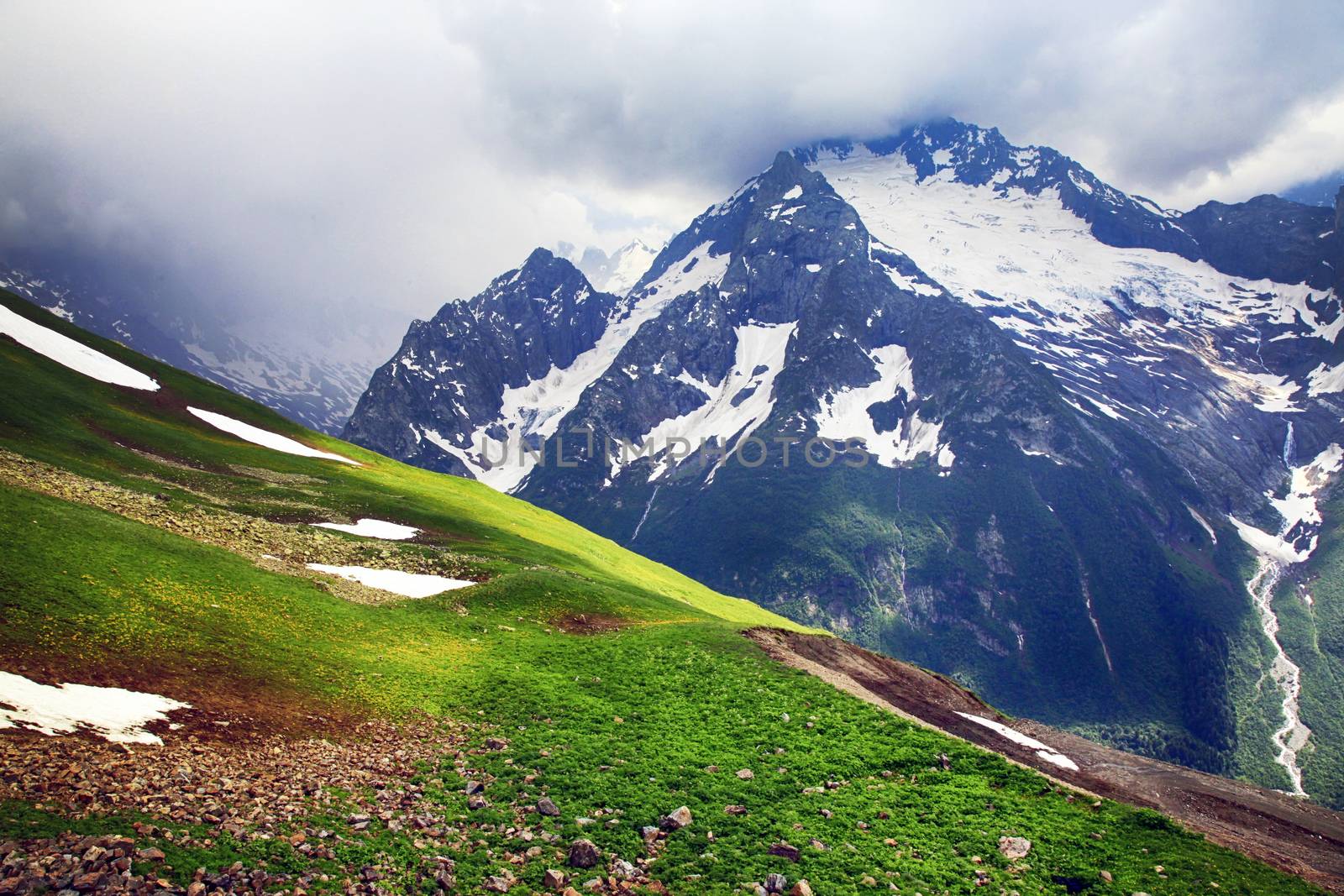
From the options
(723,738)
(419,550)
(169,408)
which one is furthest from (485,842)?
(169,408)

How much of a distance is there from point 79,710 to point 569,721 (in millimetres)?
15202

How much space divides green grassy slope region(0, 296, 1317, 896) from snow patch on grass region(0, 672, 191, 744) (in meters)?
1.22

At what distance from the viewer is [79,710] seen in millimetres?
19266

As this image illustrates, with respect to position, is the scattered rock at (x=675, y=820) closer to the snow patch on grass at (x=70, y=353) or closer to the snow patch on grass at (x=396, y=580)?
the snow patch on grass at (x=396, y=580)

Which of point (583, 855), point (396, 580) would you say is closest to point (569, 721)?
point (583, 855)

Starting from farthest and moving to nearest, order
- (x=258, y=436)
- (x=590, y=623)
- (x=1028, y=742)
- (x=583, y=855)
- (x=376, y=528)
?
(x=258, y=436) < (x=376, y=528) < (x=590, y=623) < (x=1028, y=742) < (x=583, y=855)

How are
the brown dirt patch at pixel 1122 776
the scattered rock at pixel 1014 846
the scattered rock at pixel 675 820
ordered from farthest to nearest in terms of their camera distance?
the brown dirt patch at pixel 1122 776 → the scattered rock at pixel 1014 846 → the scattered rock at pixel 675 820

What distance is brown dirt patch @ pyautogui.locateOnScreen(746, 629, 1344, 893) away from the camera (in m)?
27.8

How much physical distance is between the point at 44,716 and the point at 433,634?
18.8 m

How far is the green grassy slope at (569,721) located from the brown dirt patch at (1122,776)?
436cm

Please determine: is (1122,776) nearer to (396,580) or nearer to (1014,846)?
(1014,846)

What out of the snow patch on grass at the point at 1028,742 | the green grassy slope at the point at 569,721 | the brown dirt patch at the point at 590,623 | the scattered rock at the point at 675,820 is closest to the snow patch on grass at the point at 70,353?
the green grassy slope at the point at 569,721

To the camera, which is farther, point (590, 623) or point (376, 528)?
point (376, 528)

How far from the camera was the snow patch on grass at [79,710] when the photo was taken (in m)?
17.9
